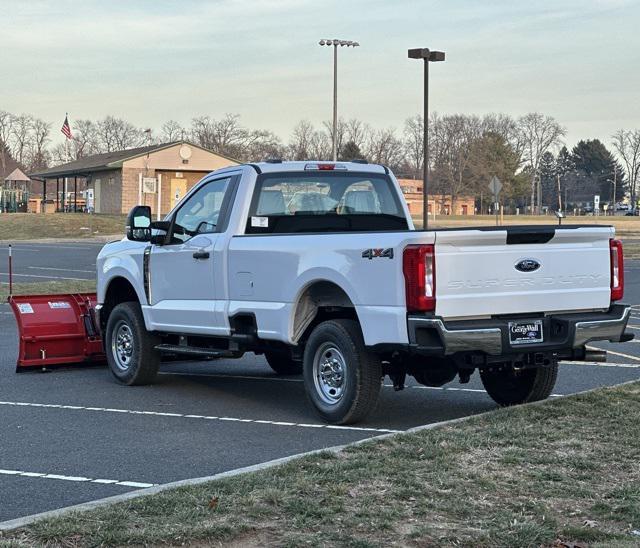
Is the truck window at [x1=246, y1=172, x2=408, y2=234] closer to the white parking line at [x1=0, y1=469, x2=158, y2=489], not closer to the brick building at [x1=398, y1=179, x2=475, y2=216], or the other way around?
the white parking line at [x1=0, y1=469, x2=158, y2=489]

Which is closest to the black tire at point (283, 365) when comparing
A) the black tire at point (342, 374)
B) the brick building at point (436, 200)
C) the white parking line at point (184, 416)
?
the white parking line at point (184, 416)

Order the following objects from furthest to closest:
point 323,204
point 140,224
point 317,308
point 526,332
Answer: point 140,224
point 323,204
point 317,308
point 526,332

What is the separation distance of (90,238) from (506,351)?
51.8 metres

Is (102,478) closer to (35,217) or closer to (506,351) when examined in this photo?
(506,351)

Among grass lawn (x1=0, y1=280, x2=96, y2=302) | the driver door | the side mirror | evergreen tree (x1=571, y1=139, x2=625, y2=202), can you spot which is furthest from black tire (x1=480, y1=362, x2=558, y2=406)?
evergreen tree (x1=571, y1=139, x2=625, y2=202)

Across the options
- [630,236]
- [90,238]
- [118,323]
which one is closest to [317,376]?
[118,323]

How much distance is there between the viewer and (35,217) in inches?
2562

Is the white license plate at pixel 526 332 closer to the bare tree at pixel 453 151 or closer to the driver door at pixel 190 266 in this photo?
the driver door at pixel 190 266

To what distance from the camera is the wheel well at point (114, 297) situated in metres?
11.4

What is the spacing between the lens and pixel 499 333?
7922 millimetres

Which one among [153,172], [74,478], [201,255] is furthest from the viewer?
[153,172]

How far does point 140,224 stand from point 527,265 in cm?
420

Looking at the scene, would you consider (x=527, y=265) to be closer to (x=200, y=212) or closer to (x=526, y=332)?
(x=526, y=332)

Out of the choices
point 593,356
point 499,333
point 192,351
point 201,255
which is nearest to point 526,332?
point 499,333
